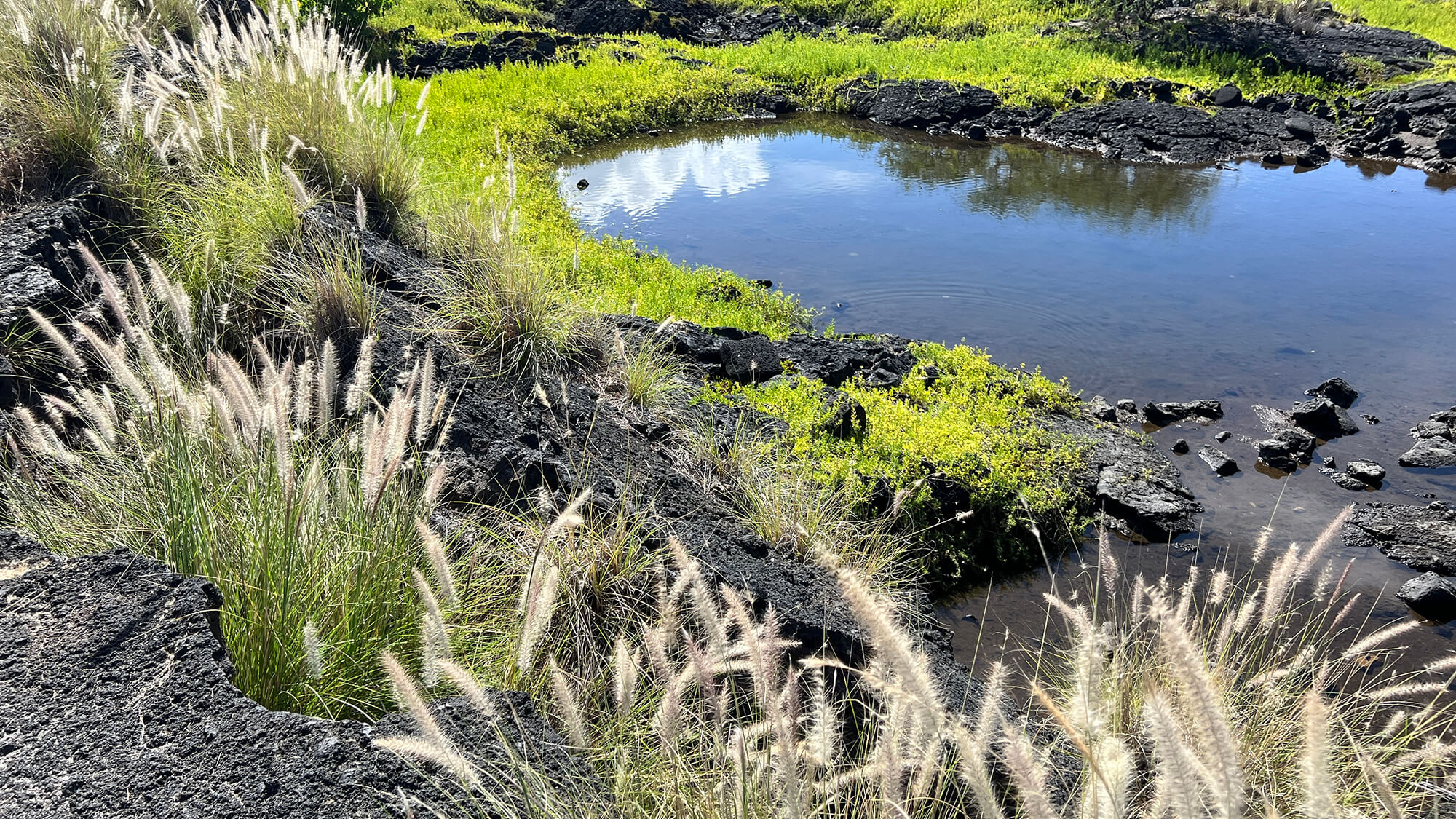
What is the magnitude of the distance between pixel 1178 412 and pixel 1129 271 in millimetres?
3577

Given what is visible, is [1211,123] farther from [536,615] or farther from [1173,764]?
[1173,764]

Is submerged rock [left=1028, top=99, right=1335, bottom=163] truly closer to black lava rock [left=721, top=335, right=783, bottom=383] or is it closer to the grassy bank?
the grassy bank

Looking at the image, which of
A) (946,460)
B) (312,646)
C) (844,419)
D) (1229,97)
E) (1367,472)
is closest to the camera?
(312,646)

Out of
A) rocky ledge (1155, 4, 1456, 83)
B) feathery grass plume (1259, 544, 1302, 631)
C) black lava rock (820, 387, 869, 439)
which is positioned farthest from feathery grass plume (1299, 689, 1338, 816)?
rocky ledge (1155, 4, 1456, 83)

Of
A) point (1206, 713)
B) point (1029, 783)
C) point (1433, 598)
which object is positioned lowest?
point (1433, 598)

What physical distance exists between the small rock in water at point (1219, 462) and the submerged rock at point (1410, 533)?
82 cm

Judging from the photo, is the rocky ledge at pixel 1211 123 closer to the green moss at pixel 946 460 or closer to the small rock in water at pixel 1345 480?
the small rock in water at pixel 1345 480

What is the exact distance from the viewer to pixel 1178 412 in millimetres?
7402

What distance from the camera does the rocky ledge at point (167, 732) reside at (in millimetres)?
1952

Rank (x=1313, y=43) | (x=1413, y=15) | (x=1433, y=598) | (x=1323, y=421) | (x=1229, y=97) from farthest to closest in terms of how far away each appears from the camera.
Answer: (x=1413, y=15) → (x=1313, y=43) → (x=1229, y=97) → (x=1323, y=421) → (x=1433, y=598)

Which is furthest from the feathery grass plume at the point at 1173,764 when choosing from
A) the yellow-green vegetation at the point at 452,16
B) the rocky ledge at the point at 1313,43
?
the yellow-green vegetation at the point at 452,16

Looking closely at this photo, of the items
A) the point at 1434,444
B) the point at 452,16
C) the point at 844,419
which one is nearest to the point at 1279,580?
the point at 844,419

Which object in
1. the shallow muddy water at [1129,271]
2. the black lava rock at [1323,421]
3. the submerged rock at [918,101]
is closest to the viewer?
the shallow muddy water at [1129,271]

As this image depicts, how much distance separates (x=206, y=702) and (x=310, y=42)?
4.92m
